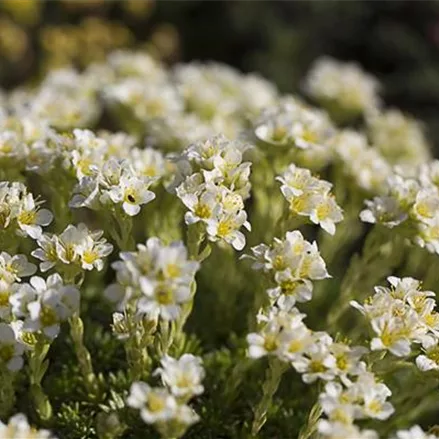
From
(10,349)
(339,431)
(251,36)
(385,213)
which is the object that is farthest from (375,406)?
(251,36)

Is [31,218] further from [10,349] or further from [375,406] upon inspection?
[375,406]

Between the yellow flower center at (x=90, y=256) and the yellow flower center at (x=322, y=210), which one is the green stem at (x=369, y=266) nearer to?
the yellow flower center at (x=322, y=210)

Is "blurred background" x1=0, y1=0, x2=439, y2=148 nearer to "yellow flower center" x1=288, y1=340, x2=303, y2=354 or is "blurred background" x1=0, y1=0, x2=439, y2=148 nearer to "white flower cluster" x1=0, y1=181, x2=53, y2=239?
"white flower cluster" x1=0, y1=181, x2=53, y2=239

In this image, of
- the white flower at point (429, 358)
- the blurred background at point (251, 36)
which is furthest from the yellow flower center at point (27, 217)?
the blurred background at point (251, 36)

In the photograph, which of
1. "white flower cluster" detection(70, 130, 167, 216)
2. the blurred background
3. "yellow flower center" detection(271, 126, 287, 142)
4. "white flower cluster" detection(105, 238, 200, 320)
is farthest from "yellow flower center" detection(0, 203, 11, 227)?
the blurred background

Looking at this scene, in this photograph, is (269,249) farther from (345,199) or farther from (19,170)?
(345,199)
